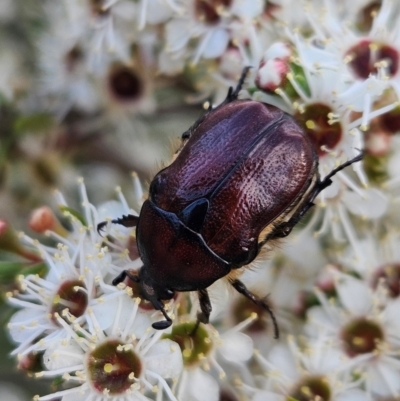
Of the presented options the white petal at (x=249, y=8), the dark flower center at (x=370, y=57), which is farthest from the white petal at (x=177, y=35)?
the dark flower center at (x=370, y=57)

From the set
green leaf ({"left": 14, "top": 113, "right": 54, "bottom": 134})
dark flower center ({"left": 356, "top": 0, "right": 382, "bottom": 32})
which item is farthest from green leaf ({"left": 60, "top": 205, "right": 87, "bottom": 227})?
dark flower center ({"left": 356, "top": 0, "right": 382, "bottom": 32})

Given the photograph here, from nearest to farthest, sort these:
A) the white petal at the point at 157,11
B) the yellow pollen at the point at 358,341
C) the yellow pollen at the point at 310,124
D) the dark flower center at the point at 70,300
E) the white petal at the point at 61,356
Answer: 1. the white petal at the point at 61,356
2. the dark flower center at the point at 70,300
3. the yellow pollen at the point at 310,124
4. the yellow pollen at the point at 358,341
5. the white petal at the point at 157,11

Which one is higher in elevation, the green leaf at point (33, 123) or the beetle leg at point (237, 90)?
the beetle leg at point (237, 90)

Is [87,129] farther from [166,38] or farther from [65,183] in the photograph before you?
[166,38]

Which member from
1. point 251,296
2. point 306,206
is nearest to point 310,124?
point 306,206

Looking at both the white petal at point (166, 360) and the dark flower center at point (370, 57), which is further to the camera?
the dark flower center at point (370, 57)

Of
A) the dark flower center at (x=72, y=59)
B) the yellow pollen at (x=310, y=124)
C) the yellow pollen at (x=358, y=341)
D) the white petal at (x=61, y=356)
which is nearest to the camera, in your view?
the white petal at (x=61, y=356)

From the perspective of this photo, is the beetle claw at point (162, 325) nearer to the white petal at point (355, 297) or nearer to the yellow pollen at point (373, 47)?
the white petal at point (355, 297)
